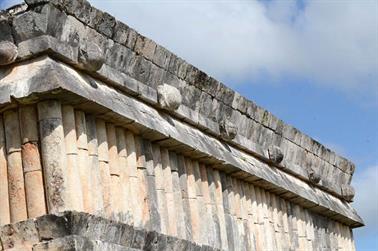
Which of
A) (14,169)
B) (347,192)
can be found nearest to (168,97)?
(14,169)

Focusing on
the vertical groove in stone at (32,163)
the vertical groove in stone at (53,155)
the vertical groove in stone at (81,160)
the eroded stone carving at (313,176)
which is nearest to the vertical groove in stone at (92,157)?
the vertical groove in stone at (81,160)

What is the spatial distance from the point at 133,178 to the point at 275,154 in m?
4.31

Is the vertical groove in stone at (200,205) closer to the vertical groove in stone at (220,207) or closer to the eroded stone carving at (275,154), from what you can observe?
the vertical groove in stone at (220,207)

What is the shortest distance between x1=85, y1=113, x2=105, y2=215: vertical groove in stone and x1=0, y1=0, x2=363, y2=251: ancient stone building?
13 mm

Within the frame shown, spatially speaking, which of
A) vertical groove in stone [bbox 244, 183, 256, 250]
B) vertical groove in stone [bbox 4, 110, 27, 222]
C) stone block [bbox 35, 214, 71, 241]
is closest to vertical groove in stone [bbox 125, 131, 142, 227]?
vertical groove in stone [bbox 4, 110, 27, 222]

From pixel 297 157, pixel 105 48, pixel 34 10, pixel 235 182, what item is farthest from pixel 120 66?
pixel 297 157

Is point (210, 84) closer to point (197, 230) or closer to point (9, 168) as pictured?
point (197, 230)

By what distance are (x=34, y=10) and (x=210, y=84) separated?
348 cm

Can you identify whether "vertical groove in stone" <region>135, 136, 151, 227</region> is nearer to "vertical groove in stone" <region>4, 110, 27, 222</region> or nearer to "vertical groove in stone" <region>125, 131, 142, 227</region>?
"vertical groove in stone" <region>125, 131, 142, 227</region>

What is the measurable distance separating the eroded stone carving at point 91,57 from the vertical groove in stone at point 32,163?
739 mm

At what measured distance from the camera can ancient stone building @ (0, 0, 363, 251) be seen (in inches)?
336

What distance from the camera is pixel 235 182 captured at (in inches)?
479

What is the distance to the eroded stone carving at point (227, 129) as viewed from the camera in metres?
11.9

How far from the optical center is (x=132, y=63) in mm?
10031
